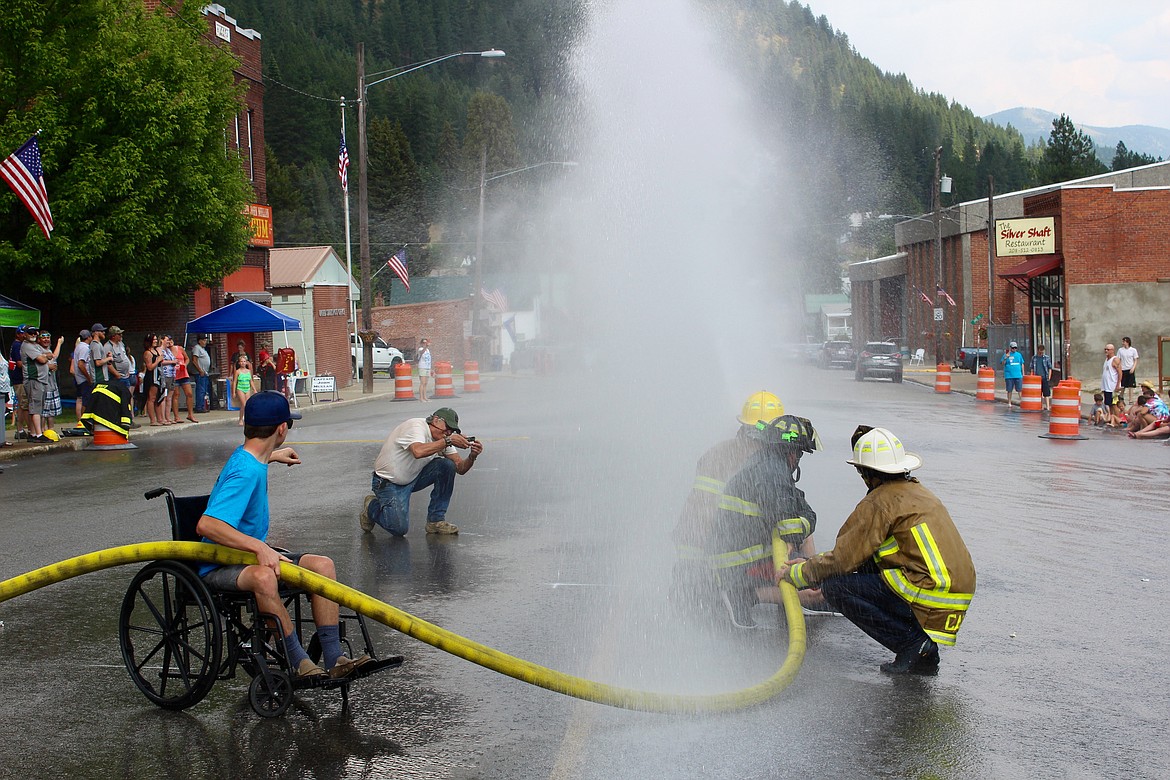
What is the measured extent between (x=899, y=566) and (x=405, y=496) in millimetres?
5280

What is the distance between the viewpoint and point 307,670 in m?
5.36

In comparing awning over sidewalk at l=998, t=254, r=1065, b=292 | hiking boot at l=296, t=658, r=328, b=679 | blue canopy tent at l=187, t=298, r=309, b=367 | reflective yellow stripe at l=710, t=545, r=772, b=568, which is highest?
awning over sidewalk at l=998, t=254, r=1065, b=292

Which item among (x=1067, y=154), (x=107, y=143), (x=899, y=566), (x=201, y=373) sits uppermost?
(x=1067, y=154)

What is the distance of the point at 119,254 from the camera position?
23484 millimetres

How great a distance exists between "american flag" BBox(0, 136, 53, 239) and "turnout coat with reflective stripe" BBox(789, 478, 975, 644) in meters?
16.9

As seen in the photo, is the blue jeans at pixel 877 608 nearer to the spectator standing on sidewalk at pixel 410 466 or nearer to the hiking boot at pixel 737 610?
the hiking boot at pixel 737 610

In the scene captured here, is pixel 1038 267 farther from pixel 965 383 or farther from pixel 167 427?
pixel 167 427

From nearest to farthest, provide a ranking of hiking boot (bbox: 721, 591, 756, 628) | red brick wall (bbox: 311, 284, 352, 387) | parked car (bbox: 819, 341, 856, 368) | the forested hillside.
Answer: hiking boot (bbox: 721, 591, 756, 628)
red brick wall (bbox: 311, 284, 352, 387)
parked car (bbox: 819, 341, 856, 368)
the forested hillside

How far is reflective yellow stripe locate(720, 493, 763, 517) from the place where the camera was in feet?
21.8

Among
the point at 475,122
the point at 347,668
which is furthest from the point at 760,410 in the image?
the point at 475,122

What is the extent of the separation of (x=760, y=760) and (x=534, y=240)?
91.9 m

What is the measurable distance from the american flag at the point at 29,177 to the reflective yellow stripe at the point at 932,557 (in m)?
17.1

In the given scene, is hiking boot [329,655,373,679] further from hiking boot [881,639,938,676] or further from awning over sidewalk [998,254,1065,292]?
awning over sidewalk [998,254,1065,292]

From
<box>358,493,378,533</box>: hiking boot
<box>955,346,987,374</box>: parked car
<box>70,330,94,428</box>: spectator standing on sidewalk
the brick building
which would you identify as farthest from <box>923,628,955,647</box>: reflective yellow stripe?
<box>955,346,987,374</box>: parked car
